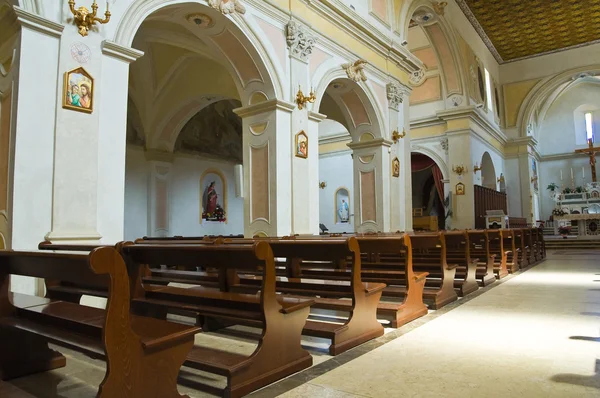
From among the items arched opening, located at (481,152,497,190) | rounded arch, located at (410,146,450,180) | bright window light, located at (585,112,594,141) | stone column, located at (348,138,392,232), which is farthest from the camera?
bright window light, located at (585,112,594,141)

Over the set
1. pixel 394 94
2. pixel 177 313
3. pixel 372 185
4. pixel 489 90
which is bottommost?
pixel 177 313

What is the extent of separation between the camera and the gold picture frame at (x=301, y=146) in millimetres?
8172

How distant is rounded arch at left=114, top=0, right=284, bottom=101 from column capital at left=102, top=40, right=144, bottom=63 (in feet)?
0.41

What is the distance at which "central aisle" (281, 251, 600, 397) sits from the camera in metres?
2.53

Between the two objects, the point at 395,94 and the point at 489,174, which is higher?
the point at 395,94

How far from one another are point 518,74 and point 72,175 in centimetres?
2139

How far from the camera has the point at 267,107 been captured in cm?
786

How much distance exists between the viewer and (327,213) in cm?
1920

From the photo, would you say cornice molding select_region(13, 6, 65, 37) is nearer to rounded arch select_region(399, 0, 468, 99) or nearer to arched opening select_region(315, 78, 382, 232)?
arched opening select_region(315, 78, 382, 232)

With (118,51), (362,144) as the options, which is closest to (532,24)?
(362,144)

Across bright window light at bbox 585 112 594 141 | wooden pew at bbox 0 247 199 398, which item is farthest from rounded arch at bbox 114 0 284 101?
bright window light at bbox 585 112 594 141

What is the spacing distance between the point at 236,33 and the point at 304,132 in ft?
7.10

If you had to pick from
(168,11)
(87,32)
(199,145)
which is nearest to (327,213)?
(199,145)

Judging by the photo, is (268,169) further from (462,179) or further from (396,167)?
(462,179)
